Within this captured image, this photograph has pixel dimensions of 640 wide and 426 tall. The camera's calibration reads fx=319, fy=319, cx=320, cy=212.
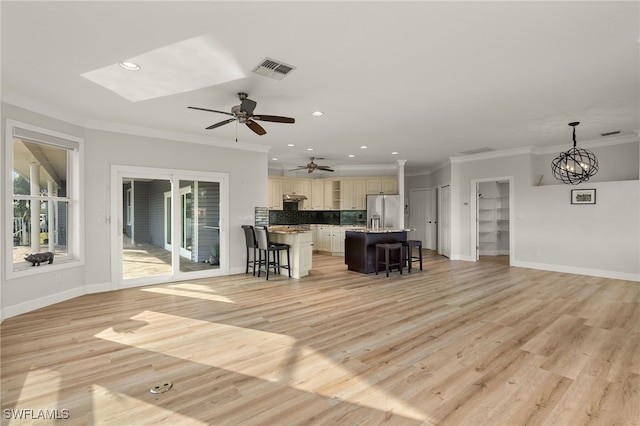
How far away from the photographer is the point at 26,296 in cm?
407

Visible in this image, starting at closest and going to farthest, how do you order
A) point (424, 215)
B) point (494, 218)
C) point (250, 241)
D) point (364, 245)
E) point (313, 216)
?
1. point (250, 241)
2. point (364, 245)
3. point (494, 218)
4. point (313, 216)
5. point (424, 215)

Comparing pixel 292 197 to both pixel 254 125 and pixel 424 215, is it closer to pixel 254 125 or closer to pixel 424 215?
pixel 424 215

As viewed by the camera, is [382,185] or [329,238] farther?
[329,238]

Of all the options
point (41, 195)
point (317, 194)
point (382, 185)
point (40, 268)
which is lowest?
point (40, 268)

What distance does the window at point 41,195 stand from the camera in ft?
13.0

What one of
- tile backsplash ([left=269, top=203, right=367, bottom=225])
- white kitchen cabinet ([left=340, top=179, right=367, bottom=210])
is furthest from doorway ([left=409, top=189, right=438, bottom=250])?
white kitchen cabinet ([left=340, top=179, right=367, bottom=210])

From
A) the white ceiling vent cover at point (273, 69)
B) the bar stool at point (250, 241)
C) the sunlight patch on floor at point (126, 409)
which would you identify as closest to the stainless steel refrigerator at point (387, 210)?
the bar stool at point (250, 241)

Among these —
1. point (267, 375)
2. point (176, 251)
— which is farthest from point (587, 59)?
point (176, 251)

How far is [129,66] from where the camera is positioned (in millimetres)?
3141

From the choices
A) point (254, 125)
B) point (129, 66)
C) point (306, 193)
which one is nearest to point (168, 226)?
point (254, 125)

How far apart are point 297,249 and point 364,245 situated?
1.42 m

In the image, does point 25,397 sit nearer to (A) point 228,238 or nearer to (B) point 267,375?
(B) point 267,375

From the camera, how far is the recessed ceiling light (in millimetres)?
3074

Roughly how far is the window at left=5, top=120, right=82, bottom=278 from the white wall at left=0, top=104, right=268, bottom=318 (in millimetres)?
123
